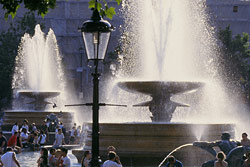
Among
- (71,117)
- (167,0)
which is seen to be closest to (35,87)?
(71,117)

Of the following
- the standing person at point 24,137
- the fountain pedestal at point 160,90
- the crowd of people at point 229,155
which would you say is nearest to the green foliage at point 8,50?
the standing person at point 24,137

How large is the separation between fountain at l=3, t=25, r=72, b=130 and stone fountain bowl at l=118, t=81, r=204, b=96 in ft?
48.9

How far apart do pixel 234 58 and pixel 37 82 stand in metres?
16.9

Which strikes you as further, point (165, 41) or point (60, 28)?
point (60, 28)

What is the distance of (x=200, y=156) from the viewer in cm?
1539

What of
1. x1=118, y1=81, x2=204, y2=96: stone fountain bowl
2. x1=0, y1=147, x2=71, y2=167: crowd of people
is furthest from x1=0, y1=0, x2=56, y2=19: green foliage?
x1=118, y1=81, x2=204, y2=96: stone fountain bowl

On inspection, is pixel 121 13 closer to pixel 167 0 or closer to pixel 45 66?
pixel 45 66

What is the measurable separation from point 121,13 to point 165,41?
191ft

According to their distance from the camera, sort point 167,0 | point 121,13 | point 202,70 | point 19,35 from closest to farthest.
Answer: point 167,0 < point 202,70 < point 19,35 < point 121,13

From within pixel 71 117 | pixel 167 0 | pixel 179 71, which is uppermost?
pixel 167 0

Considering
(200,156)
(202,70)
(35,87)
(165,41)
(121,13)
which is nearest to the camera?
(200,156)

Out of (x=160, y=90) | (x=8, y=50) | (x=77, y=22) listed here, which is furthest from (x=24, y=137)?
(x=77, y=22)

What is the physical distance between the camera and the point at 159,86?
18.3 metres

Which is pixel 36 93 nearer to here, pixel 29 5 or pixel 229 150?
pixel 229 150
